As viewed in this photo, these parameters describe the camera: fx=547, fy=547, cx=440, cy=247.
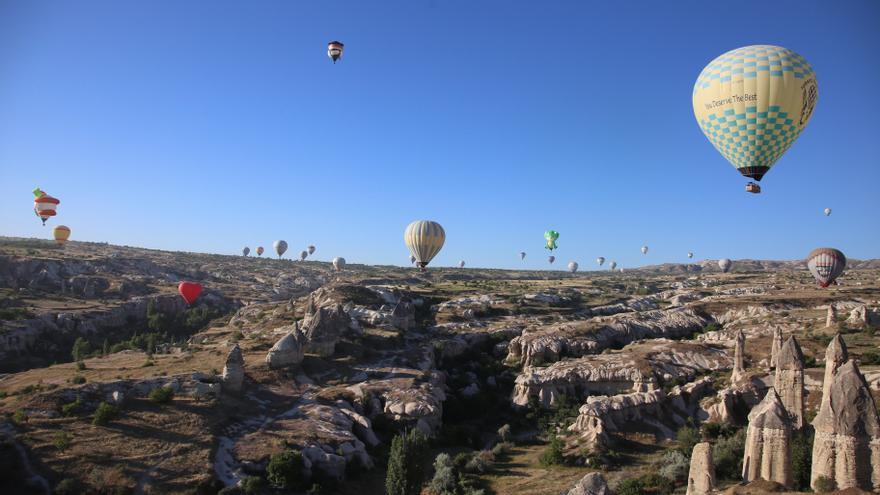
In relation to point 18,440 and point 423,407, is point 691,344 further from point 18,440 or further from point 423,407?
point 18,440

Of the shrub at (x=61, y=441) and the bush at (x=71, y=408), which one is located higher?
the bush at (x=71, y=408)

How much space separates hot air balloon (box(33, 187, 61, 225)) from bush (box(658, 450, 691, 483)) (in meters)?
76.5

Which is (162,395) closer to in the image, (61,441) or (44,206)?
(61,441)

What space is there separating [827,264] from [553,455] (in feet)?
157

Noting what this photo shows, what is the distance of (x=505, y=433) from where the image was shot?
36875 mm

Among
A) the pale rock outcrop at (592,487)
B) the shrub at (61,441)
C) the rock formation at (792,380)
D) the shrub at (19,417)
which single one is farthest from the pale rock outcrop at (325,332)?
the rock formation at (792,380)

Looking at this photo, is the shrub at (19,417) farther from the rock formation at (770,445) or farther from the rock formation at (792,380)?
the rock formation at (792,380)

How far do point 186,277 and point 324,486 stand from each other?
89663 mm

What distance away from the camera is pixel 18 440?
83.0 ft

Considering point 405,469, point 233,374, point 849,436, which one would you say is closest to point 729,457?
point 849,436

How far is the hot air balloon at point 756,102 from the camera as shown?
27578mm

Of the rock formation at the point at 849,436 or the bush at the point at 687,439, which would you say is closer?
the rock formation at the point at 849,436

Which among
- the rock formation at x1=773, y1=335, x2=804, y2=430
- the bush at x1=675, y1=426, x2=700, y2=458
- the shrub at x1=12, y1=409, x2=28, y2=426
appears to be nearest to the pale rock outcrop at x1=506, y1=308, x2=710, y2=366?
the bush at x1=675, y1=426, x2=700, y2=458

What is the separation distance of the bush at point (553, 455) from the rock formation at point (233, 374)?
19.6 m
